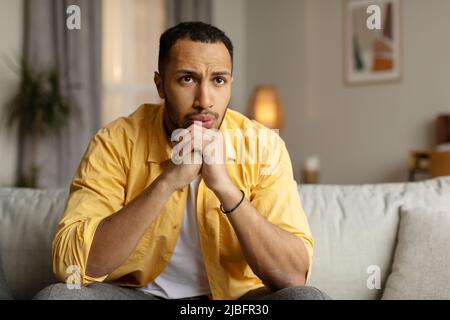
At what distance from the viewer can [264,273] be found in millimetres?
1214

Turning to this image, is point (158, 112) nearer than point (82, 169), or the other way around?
point (82, 169)

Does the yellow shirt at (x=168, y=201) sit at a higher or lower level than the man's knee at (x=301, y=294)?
higher

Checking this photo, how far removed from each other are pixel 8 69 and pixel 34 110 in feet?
0.98

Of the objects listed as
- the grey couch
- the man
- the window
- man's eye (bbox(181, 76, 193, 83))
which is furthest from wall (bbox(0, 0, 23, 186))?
man's eye (bbox(181, 76, 193, 83))

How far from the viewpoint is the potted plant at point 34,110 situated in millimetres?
3191

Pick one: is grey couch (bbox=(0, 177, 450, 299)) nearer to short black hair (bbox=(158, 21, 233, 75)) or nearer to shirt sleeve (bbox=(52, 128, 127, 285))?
shirt sleeve (bbox=(52, 128, 127, 285))

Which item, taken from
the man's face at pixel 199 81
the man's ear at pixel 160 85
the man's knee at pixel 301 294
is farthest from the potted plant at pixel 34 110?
the man's knee at pixel 301 294

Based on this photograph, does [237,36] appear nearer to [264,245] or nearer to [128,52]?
[128,52]

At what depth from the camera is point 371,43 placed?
4.16 m

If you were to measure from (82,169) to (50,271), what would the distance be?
0.44 metres

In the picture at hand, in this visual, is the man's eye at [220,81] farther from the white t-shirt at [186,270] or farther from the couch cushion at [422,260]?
the couch cushion at [422,260]

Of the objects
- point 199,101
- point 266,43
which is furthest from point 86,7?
point 199,101

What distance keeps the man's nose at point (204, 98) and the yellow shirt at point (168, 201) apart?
17 centimetres
